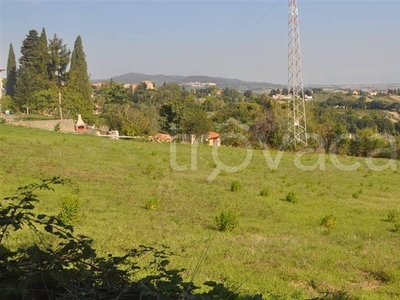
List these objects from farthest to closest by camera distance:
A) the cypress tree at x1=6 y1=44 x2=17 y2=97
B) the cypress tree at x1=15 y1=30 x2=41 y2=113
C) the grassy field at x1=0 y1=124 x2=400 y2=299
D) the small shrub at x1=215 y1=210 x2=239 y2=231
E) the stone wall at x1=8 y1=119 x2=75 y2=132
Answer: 1. the cypress tree at x1=6 y1=44 x2=17 y2=97
2. the cypress tree at x1=15 y1=30 x2=41 y2=113
3. the stone wall at x1=8 y1=119 x2=75 y2=132
4. the small shrub at x1=215 y1=210 x2=239 y2=231
5. the grassy field at x1=0 y1=124 x2=400 y2=299

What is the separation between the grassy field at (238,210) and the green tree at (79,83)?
2870 cm

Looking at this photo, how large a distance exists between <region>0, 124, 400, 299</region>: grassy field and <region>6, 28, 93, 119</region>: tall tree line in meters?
26.5

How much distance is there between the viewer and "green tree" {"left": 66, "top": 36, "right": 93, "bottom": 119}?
163ft

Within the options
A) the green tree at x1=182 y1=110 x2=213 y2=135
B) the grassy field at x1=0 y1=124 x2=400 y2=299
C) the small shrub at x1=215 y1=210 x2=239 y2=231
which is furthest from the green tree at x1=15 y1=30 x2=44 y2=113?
the small shrub at x1=215 y1=210 x2=239 y2=231

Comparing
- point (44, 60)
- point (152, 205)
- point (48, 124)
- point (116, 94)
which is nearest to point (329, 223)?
point (152, 205)

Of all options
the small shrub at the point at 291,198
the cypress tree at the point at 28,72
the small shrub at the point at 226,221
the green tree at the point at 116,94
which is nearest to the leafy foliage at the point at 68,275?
the small shrub at the point at 226,221

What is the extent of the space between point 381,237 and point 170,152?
13572mm

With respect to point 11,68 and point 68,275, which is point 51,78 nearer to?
point 11,68

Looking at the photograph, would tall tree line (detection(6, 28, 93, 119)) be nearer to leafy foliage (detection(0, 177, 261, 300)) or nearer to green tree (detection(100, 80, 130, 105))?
green tree (detection(100, 80, 130, 105))

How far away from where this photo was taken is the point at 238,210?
11078mm

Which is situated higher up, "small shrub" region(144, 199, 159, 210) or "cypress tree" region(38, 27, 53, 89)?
"cypress tree" region(38, 27, 53, 89)

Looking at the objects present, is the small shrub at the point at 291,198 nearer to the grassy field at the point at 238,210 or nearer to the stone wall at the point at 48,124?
the grassy field at the point at 238,210

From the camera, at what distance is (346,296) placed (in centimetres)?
512

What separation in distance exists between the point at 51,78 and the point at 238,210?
53.5m
